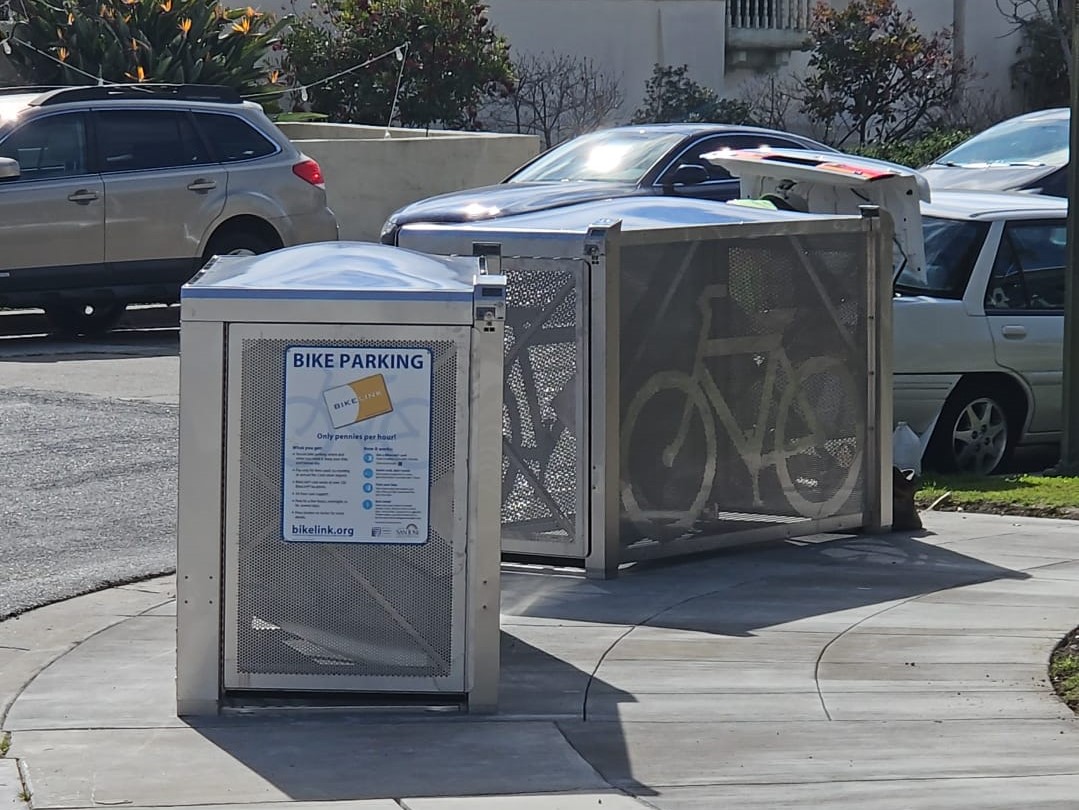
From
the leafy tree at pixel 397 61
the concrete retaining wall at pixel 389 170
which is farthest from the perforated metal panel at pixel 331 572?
the leafy tree at pixel 397 61

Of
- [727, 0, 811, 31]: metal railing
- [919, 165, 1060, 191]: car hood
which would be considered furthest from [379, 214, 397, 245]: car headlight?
[727, 0, 811, 31]: metal railing

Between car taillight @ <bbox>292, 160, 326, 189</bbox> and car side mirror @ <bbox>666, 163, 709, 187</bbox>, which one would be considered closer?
car side mirror @ <bbox>666, 163, 709, 187</bbox>

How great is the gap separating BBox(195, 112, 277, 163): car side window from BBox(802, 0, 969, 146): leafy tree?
13540 mm

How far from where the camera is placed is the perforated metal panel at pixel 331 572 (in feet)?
18.7

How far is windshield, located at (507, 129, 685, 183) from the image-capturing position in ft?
46.0

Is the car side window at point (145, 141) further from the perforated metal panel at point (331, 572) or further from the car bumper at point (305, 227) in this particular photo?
the perforated metal panel at point (331, 572)

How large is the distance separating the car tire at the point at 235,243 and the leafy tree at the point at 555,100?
10.3 metres

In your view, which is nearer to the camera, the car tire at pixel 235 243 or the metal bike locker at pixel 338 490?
the metal bike locker at pixel 338 490

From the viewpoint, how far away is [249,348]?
5680mm

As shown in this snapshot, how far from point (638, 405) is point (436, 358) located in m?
2.00

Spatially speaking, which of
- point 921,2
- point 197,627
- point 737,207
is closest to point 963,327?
point 737,207

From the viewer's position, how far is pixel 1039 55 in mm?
30578

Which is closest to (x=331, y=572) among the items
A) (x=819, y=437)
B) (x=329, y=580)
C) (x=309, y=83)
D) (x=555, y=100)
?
(x=329, y=580)

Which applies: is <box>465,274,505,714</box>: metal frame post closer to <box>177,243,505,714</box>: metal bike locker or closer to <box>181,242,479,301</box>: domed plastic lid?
Answer: <box>177,243,505,714</box>: metal bike locker
